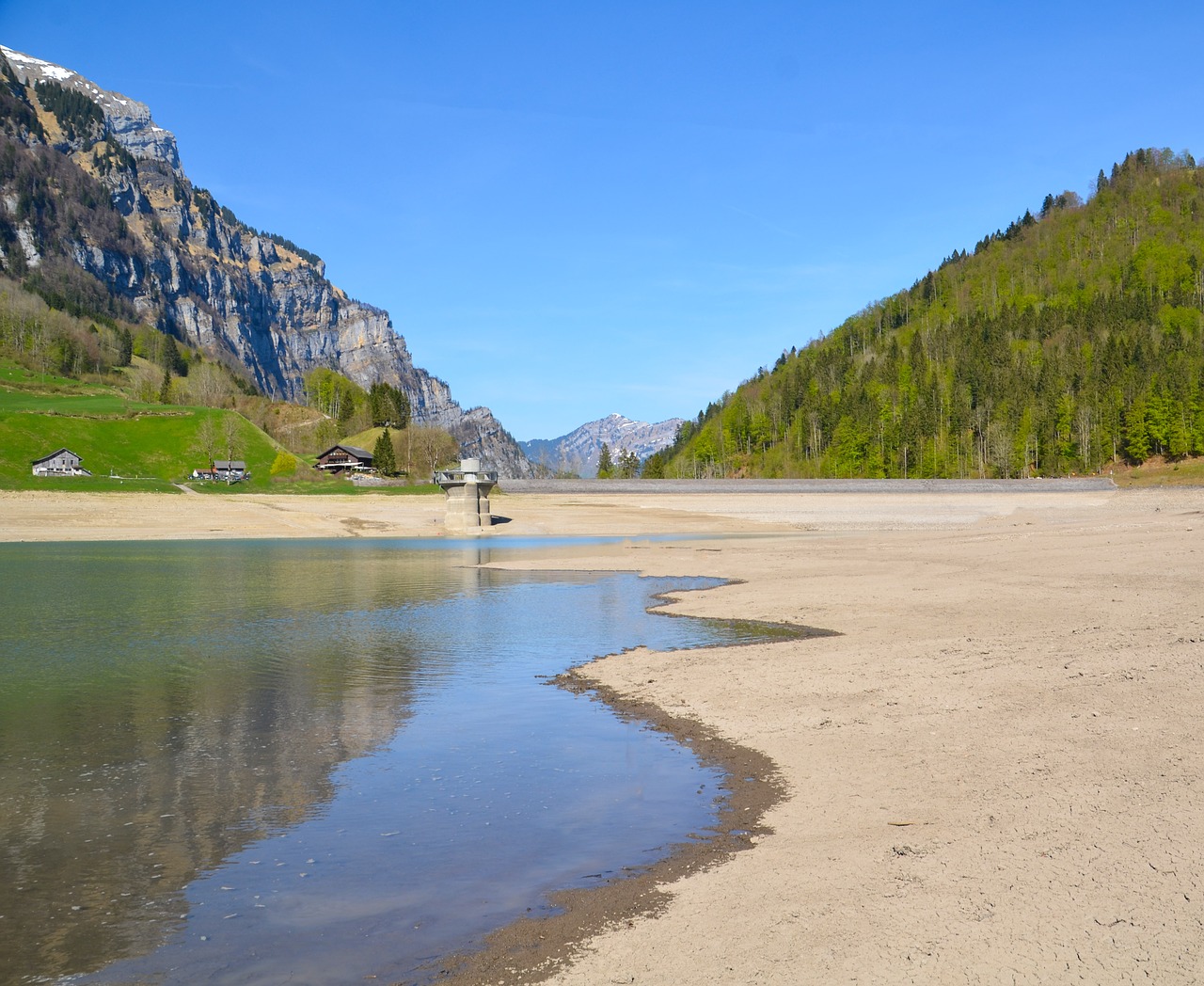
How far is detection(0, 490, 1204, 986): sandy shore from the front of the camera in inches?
238

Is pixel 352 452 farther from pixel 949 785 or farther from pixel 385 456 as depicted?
pixel 949 785

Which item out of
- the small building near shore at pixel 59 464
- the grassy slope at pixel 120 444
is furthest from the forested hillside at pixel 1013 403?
the small building near shore at pixel 59 464

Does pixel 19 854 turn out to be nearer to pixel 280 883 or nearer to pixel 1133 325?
pixel 280 883

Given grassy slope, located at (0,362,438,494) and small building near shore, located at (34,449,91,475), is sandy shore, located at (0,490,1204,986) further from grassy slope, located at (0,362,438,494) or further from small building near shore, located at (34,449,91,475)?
small building near shore, located at (34,449,91,475)

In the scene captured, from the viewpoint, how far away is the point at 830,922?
6465 millimetres

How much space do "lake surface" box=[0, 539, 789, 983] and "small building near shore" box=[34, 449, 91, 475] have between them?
4061 inches

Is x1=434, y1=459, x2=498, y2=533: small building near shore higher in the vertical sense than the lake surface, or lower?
higher

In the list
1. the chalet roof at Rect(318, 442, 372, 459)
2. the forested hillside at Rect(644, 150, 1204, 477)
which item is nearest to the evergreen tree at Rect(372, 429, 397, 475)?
the chalet roof at Rect(318, 442, 372, 459)

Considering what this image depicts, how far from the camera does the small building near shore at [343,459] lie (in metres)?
152

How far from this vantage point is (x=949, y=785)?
9.81m

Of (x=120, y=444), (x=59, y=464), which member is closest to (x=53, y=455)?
(x=59, y=464)

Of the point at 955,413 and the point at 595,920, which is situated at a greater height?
the point at 955,413

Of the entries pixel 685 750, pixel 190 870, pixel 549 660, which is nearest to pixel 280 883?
pixel 190 870

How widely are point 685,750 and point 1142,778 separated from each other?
17.8ft
